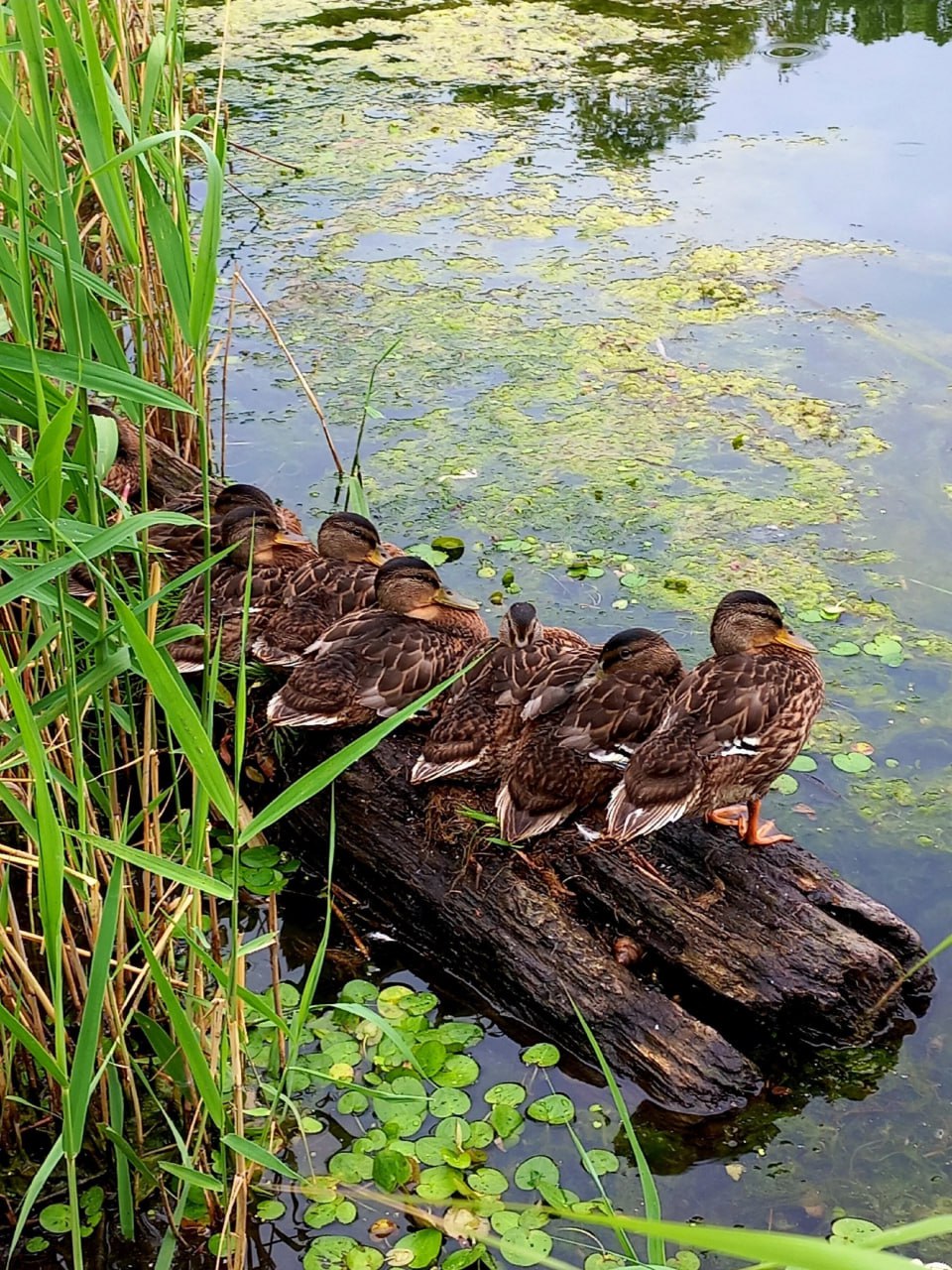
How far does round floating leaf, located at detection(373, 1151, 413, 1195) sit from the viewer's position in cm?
279

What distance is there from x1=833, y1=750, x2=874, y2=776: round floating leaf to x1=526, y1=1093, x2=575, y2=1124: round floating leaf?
1.53 meters

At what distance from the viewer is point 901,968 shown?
3.24 m

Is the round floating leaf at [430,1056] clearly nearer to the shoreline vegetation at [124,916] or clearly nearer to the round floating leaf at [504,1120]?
the shoreline vegetation at [124,916]

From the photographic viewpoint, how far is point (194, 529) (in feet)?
14.5

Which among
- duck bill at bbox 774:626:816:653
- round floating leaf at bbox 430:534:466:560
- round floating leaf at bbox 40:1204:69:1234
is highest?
duck bill at bbox 774:626:816:653

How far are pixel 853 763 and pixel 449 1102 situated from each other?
1.74 metres

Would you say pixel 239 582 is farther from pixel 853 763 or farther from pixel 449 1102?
pixel 853 763

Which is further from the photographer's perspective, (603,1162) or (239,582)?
(239,582)

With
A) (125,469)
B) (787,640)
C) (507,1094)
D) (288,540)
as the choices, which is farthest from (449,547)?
(507,1094)

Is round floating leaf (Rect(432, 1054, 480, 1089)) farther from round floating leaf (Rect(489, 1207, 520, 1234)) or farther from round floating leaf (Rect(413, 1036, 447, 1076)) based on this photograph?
round floating leaf (Rect(489, 1207, 520, 1234))

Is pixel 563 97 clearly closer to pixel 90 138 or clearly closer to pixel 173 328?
pixel 173 328

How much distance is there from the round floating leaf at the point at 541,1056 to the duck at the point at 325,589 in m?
1.36

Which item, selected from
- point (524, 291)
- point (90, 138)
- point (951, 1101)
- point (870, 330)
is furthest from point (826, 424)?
point (90, 138)

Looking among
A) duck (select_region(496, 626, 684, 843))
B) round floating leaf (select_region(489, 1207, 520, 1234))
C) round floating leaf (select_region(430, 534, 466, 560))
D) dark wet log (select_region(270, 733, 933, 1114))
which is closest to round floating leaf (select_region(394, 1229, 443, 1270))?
round floating leaf (select_region(489, 1207, 520, 1234))
